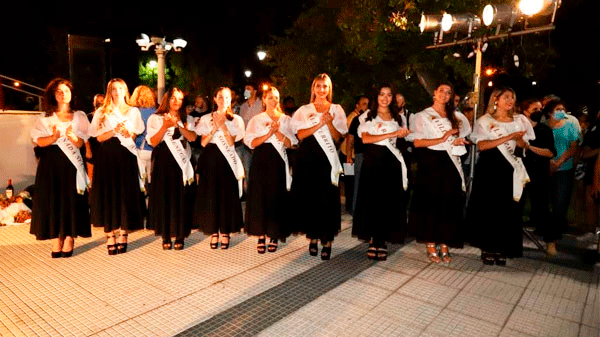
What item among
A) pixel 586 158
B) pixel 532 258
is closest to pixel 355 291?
pixel 532 258

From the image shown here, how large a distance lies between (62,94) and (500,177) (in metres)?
4.57

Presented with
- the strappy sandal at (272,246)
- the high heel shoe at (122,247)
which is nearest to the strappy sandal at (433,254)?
the strappy sandal at (272,246)

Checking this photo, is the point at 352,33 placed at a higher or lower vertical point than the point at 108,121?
higher

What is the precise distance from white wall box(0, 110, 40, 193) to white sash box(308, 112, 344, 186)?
6315mm

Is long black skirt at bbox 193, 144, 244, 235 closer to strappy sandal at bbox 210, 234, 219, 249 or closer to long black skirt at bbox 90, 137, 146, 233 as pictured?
strappy sandal at bbox 210, 234, 219, 249

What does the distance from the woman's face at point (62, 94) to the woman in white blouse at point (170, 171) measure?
0.84 meters

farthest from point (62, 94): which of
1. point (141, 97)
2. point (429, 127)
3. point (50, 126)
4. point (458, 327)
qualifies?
point (458, 327)

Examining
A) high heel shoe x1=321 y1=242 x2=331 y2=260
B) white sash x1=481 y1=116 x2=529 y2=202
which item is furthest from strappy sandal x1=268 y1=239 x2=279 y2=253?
white sash x1=481 y1=116 x2=529 y2=202

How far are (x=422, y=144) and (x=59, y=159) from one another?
3.74 meters

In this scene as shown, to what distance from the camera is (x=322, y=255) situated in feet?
16.7

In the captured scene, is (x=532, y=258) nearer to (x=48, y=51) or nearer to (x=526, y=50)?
(x=526, y=50)

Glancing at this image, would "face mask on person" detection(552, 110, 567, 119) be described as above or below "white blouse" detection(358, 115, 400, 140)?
above

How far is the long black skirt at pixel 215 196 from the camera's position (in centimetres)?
517

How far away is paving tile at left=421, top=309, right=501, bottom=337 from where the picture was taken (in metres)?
3.46
